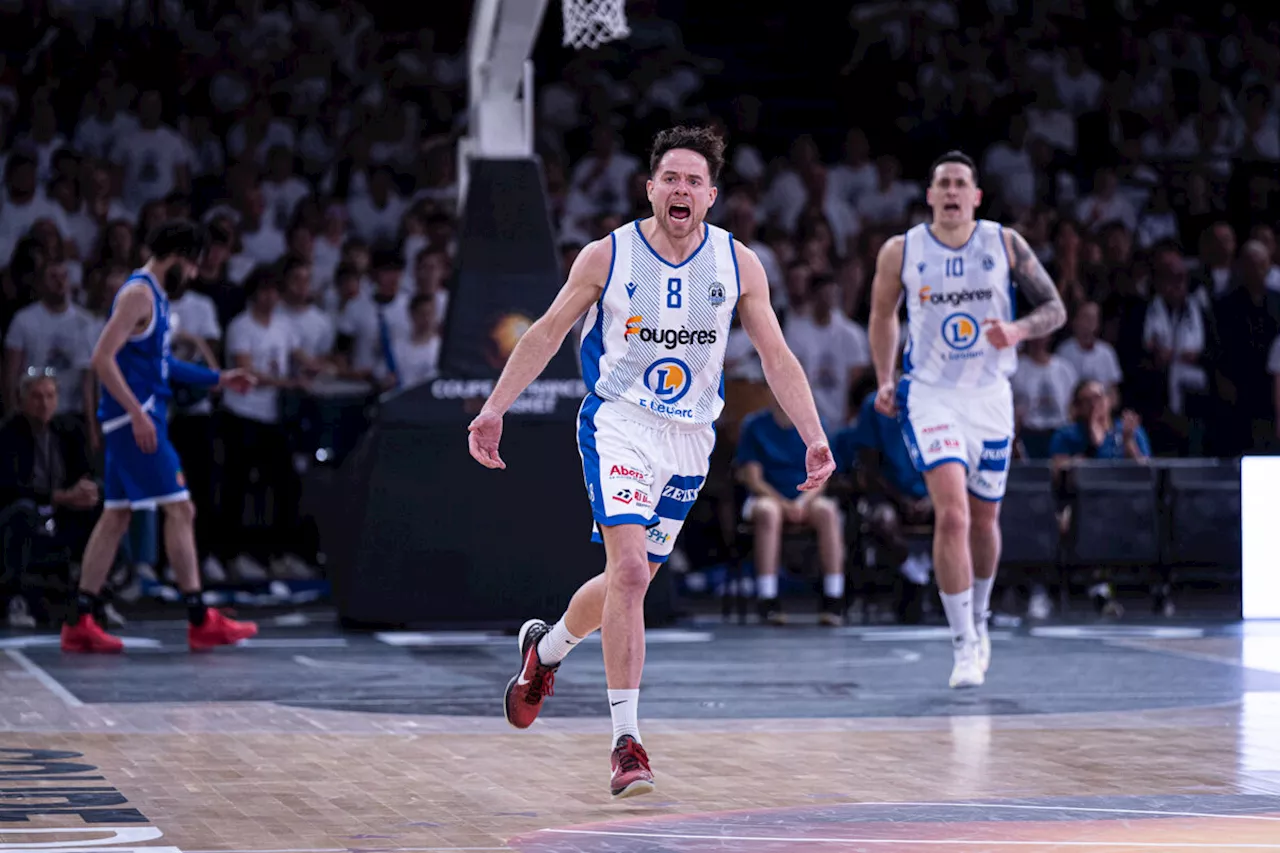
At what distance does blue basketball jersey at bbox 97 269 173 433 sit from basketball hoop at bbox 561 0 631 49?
281 cm

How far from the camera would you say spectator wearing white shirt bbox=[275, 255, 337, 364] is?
14484 millimetres

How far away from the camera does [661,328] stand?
6.77 m

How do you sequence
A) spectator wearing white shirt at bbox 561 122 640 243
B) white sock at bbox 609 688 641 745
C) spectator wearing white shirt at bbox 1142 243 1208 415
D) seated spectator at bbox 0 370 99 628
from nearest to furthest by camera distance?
white sock at bbox 609 688 641 745, seated spectator at bbox 0 370 99 628, spectator wearing white shirt at bbox 1142 243 1208 415, spectator wearing white shirt at bbox 561 122 640 243

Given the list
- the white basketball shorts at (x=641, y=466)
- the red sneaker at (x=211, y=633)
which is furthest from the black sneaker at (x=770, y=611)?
the white basketball shorts at (x=641, y=466)

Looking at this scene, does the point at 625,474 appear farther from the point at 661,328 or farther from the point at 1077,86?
the point at 1077,86

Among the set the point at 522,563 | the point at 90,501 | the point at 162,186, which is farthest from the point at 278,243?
the point at 522,563

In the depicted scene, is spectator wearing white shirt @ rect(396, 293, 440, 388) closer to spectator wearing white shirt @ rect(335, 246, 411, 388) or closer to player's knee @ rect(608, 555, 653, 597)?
spectator wearing white shirt @ rect(335, 246, 411, 388)

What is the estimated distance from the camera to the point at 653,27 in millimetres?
19984

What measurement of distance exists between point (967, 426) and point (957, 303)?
1.98ft

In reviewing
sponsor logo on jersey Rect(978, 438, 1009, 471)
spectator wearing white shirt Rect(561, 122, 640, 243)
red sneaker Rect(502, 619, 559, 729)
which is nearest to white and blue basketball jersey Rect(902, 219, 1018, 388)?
sponsor logo on jersey Rect(978, 438, 1009, 471)

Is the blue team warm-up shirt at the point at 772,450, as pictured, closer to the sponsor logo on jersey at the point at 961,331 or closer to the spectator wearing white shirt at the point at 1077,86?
the sponsor logo on jersey at the point at 961,331

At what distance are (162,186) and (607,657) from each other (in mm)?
10572

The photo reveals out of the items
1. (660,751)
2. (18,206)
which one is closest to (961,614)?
(660,751)

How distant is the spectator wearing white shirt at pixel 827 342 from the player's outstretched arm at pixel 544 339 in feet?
27.7
